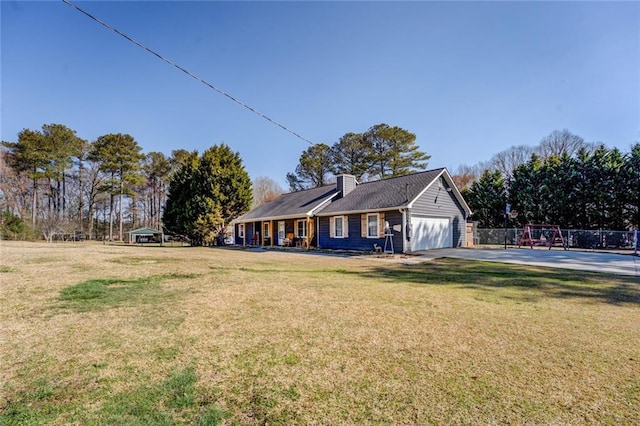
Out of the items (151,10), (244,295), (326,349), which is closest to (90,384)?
(326,349)

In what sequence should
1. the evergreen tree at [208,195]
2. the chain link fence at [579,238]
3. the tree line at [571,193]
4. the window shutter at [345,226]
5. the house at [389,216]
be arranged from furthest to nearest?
the evergreen tree at [208,195], the tree line at [571,193], the window shutter at [345,226], the chain link fence at [579,238], the house at [389,216]

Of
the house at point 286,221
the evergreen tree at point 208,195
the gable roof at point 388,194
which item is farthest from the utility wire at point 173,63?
the evergreen tree at point 208,195

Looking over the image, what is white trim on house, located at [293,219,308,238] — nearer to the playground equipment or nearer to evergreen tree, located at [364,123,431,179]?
the playground equipment

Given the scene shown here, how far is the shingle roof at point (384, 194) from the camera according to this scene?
55.0ft

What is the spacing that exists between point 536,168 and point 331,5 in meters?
20.9

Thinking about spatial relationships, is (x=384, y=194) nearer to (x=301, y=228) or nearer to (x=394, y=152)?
(x=301, y=228)

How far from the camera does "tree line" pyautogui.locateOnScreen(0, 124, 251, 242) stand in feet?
83.5

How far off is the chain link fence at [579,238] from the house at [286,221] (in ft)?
39.5

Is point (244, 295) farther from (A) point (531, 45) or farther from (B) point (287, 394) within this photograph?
(A) point (531, 45)

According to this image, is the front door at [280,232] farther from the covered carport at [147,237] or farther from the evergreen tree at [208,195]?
the covered carport at [147,237]

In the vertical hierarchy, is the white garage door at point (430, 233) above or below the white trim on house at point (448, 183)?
below

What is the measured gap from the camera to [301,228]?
2167 cm

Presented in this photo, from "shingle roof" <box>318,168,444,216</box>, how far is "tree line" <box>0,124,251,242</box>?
10.1 metres

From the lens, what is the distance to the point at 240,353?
3338mm
